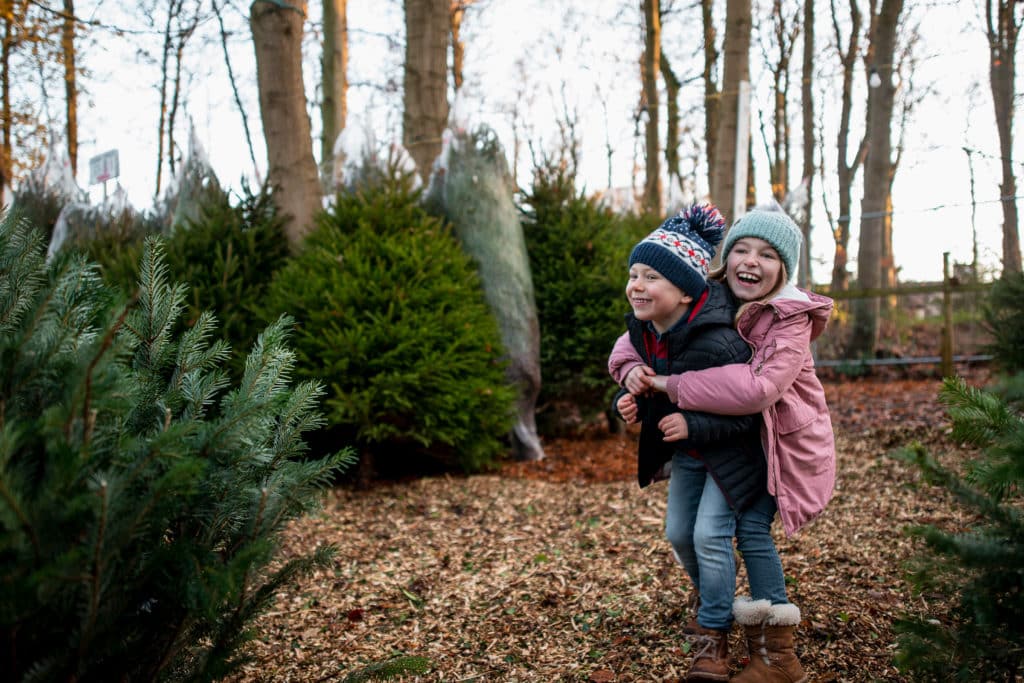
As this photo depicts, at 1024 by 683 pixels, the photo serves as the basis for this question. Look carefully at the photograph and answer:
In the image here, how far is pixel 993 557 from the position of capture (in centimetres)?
159

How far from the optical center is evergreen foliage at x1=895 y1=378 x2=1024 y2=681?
1.61 metres

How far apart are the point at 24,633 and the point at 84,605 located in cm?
14

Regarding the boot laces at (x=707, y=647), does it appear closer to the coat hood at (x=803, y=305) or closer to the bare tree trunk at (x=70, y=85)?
the coat hood at (x=803, y=305)

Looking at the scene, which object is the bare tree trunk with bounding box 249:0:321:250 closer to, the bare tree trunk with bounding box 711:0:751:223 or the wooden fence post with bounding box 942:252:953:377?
the bare tree trunk with bounding box 711:0:751:223

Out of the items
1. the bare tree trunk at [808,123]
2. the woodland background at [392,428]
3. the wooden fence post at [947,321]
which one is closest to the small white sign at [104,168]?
the woodland background at [392,428]

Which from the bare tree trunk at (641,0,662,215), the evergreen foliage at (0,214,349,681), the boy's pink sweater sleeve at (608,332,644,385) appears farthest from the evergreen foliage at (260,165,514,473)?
the bare tree trunk at (641,0,662,215)

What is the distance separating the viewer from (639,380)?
2.70 meters

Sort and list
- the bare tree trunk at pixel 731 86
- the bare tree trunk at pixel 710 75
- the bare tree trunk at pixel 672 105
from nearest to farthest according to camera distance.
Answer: the bare tree trunk at pixel 731 86, the bare tree trunk at pixel 710 75, the bare tree trunk at pixel 672 105

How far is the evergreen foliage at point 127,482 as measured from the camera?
4.27 feet

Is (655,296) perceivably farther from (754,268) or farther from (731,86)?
(731,86)

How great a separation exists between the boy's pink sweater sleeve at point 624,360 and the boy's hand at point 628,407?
8 cm

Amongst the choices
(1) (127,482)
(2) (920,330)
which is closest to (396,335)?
(1) (127,482)

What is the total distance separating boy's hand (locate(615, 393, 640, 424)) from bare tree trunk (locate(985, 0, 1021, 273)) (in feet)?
22.3

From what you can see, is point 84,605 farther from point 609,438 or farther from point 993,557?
point 609,438
